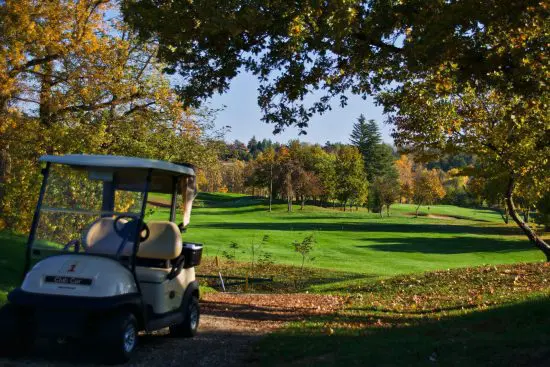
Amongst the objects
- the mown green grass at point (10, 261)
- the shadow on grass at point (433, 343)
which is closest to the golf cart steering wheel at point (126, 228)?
the shadow on grass at point (433, 343)

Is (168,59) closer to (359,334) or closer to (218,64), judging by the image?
(218,64)

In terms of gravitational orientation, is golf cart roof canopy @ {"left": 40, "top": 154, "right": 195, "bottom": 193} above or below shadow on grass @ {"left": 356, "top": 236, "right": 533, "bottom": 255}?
above

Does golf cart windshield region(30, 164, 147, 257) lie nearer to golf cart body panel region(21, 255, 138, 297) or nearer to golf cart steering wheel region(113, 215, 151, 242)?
golf cart steering wheel region(113, 215, 151, 242)

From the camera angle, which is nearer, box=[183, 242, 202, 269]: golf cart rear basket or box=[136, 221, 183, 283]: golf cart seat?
box=[136, 221, 183, 283]: golf cart seat

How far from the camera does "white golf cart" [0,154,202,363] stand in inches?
233

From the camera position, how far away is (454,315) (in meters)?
9.51

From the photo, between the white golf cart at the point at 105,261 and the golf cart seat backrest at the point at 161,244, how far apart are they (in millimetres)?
13

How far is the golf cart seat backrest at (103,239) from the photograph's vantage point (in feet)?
22.3

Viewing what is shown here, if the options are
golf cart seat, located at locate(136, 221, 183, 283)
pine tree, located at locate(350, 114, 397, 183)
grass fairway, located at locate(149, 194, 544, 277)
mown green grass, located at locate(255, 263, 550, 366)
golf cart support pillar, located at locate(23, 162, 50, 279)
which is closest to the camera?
mown green grass, located at locate(255, 263, 550, 366)

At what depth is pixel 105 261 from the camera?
626 cm

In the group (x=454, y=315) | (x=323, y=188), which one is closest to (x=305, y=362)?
(x=454, y=315)

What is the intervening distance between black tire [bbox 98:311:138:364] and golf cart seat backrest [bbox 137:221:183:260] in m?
1.32

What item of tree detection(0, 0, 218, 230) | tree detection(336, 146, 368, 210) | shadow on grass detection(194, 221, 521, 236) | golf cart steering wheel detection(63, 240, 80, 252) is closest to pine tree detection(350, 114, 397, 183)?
tree detection(336, 146, 368, 210)

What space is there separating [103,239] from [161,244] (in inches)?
31.7
